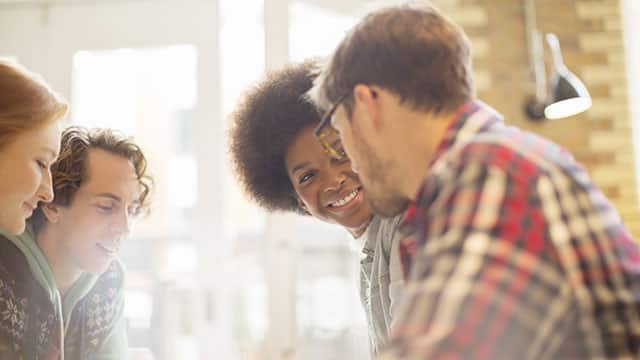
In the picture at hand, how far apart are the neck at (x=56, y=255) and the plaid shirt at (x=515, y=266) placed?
1345 mm

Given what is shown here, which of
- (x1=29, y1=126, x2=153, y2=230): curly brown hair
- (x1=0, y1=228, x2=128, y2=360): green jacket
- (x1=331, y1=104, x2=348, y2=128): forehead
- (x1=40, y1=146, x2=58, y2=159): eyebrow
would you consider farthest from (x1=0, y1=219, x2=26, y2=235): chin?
(x1=331, y1=104, x2=348, y2=128): forehead

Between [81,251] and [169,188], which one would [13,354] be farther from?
[169,188]

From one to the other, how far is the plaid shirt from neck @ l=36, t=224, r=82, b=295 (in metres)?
1.35

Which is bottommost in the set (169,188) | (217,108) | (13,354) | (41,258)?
(13,354)

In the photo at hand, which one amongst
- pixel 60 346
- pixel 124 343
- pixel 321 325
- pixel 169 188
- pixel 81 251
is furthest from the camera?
pixel 169 188

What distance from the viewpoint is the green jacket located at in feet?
5.72

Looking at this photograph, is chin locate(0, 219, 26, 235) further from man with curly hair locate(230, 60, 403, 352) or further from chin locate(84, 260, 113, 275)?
man with curly hair locate(230, 60, 403, 352)

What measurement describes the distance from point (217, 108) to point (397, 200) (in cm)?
243

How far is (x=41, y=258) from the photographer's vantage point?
6.22 feet

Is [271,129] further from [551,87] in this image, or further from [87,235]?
[551,87]

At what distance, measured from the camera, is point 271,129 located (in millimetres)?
2062

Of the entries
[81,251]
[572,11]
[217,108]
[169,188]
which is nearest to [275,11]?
[217,108]

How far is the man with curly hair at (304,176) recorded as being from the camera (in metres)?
1.61

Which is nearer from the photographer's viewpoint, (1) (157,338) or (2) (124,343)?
(2) (124,343)
